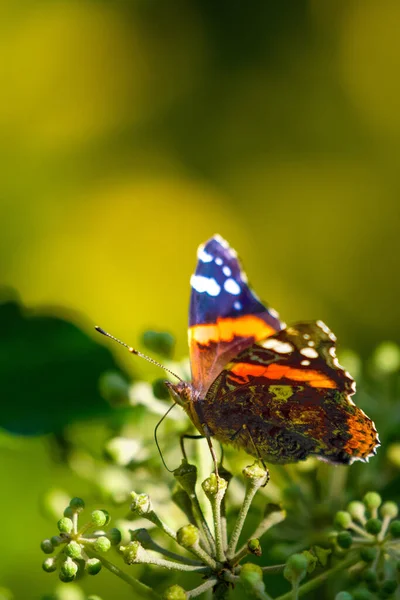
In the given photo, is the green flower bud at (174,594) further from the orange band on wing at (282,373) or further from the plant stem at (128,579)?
the orange band on wing at (282,373)

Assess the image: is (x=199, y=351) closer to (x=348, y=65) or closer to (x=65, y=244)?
(x=65, y=244)

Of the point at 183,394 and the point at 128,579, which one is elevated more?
the point at 183,394

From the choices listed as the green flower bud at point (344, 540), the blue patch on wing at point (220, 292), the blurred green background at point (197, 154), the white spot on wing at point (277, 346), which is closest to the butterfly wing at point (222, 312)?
the blue patch on wing at point (220, 292)

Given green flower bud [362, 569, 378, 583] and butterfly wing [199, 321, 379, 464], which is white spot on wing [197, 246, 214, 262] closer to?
butterfly wing [199, 321, 379, 464]

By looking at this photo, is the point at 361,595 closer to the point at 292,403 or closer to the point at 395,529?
the point at 395,529

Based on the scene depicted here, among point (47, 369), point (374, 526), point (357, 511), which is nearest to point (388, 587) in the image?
point (374, 526)

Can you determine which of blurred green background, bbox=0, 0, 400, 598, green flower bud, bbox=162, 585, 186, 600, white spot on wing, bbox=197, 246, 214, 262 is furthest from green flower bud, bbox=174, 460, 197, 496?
blurred green background, bbox=0, 0, 400, 598
